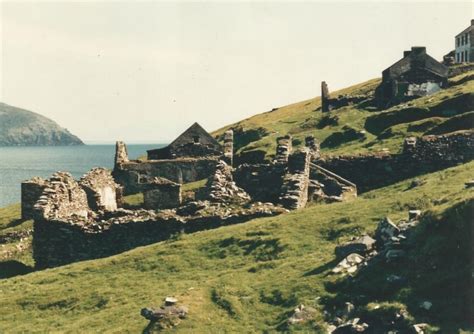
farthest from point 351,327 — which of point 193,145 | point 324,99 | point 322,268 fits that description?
point 324,99

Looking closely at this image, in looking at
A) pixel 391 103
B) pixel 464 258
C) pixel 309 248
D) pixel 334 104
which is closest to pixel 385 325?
pixel 464 258

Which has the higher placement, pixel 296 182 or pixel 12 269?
pixel 296 182

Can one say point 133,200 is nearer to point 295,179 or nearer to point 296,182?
point 295,179

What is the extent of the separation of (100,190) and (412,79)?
39550 mm

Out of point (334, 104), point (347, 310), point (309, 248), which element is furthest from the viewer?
point (334, 104)

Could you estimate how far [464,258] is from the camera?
15.9m

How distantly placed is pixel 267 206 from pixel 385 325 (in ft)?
49.5

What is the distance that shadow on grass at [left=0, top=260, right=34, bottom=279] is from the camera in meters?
30.7

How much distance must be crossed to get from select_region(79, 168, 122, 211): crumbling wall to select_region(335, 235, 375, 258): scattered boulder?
2405cm

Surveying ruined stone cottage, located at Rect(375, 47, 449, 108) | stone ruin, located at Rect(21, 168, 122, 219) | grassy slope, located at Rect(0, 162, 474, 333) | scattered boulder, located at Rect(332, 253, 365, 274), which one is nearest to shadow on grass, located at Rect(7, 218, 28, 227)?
stone ruin, located at Rect(21, 168, 122, 219)

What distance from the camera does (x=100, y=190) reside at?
43.9 meters

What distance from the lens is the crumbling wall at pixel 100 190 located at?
134ft

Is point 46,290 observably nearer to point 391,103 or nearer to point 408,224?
point 408,224

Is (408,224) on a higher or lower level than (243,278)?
higher
